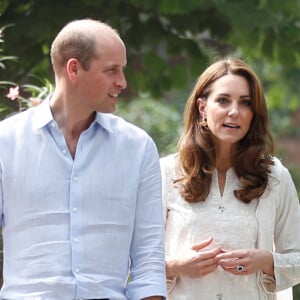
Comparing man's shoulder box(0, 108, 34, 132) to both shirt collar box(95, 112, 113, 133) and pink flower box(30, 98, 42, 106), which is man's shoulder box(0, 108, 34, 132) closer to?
shirt collar box(95, 112, 113, 133)

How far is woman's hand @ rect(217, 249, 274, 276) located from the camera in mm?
5449

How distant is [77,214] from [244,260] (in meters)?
0.99

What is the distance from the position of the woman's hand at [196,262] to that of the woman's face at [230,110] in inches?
18.5

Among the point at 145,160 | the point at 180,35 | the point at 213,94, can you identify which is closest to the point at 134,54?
the point at 180,35

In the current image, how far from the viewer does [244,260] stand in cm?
545

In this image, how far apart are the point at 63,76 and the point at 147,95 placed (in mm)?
5768

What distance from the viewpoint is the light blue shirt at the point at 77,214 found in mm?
4711

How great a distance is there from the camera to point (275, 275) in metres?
5.57

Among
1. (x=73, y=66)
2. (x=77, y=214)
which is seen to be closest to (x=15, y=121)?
(x=73, y=66)

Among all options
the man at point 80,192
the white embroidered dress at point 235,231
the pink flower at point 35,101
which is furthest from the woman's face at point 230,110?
the pink flower at point 35,101

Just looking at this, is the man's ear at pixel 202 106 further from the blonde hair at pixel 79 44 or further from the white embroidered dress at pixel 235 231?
the blonde hair at pixel 79 44

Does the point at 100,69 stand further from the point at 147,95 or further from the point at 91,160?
the point at 147,95

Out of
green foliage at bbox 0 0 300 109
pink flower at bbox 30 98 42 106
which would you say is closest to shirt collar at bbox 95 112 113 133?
pink flower at bbox 30 98 42 106

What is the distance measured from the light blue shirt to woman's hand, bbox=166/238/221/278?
0.61 metres
